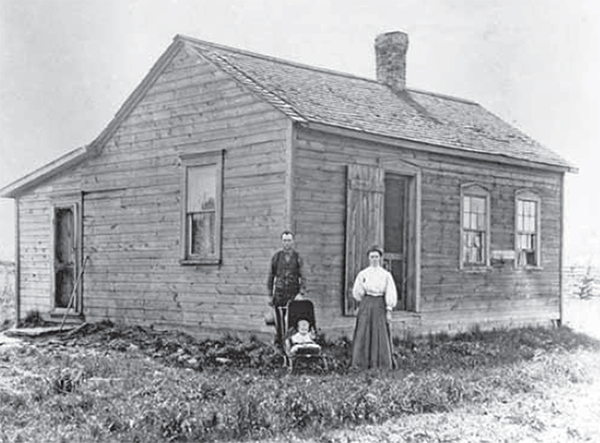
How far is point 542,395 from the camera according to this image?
11.0 metres

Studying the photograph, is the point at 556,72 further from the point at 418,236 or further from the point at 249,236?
the point at 249,236

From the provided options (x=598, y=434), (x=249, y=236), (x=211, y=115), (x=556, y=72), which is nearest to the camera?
(x=598, y=434)

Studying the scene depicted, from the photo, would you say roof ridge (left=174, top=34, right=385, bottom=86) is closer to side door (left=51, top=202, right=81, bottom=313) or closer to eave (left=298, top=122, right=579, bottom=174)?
eave (left=298, top=122, right=579, bottom=174)

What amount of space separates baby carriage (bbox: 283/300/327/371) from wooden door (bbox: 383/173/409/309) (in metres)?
4.22

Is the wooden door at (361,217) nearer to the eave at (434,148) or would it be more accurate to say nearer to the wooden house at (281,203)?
the wooden house at (281,203)

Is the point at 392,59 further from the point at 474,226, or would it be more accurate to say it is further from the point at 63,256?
the point at 63,256

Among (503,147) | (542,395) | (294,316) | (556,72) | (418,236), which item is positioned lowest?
(542,395)

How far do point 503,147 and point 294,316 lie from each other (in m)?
8.47

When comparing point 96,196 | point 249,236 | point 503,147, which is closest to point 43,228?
point 96,196

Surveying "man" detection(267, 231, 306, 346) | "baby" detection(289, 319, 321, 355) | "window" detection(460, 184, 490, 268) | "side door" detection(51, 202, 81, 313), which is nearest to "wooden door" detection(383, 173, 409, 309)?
"window" detection(460, 184, 490, 268)

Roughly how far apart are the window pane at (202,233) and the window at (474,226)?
17.3 feet

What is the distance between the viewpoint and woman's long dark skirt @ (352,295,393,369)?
12.7 meters

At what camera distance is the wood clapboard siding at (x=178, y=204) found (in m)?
14.6

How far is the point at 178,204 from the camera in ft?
53.3
